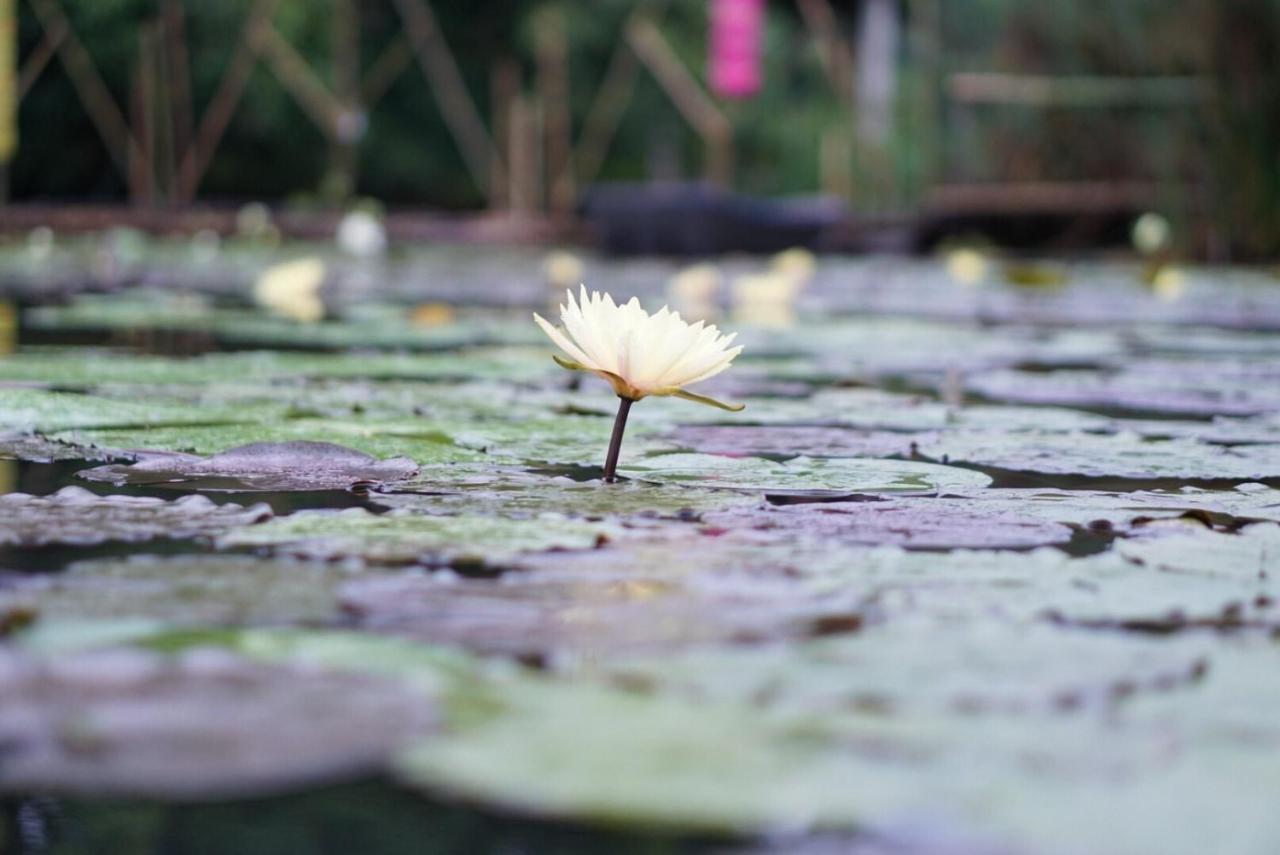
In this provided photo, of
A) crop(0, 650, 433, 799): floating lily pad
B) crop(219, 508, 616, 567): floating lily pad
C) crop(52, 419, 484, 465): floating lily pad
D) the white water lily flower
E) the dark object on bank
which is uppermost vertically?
the dark object on bank

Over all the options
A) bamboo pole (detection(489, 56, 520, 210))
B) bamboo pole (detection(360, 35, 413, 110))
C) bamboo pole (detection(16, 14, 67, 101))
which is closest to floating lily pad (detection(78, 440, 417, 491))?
bamboo pole (detection(16, 14, 67, 101))

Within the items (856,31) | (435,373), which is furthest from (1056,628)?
(856,31)

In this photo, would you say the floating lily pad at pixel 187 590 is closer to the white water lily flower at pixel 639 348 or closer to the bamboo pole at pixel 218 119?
the white water lily flower at pixel 639 348

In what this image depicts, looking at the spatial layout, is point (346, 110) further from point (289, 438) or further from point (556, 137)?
point (289, 438)

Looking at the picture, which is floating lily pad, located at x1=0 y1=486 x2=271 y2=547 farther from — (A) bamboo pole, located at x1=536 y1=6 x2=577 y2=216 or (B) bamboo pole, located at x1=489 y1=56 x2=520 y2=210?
(B) bamboo pole, located at x1=489 y1=56 x2=520 y2=210

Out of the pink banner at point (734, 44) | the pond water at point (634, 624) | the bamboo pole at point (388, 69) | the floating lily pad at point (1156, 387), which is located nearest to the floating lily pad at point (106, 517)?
the pond water at point (634, 624)

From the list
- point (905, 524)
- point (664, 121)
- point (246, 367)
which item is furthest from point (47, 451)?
point (664, 121)
